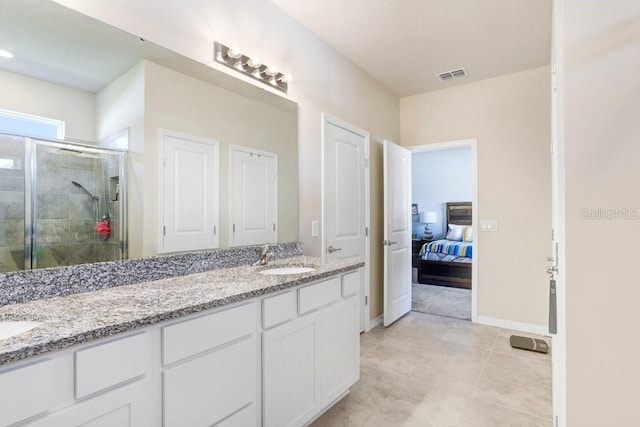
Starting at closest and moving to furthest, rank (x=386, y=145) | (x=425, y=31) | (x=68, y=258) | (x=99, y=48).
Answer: (x=68, y=258), (x=99, y=48), (x=425, y=31), (x=386, y=145)

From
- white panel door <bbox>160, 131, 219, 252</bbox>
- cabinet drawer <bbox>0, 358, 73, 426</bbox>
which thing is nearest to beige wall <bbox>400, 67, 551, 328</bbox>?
white panel door <bbox>160, 131, 219, 252</bbox>

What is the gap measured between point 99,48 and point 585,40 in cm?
200

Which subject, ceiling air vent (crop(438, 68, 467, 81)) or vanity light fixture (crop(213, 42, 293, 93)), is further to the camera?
ceiling air vent (crop(438, 68, 467, 81))

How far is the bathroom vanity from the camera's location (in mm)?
861

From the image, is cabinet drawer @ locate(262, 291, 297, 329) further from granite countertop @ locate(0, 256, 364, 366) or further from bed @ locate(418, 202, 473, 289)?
bed @ locate(418, 202, 473, 289)

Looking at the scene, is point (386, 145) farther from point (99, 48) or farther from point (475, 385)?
point (99, 48)

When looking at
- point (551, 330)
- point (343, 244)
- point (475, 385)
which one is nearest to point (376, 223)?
point (343, 244)

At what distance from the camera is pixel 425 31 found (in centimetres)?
270

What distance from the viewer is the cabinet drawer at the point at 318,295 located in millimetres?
1712

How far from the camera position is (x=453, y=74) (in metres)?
3.52

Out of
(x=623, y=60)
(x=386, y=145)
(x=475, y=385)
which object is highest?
(x=386, y=145)

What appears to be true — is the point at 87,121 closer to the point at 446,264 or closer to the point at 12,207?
the point at 12,207

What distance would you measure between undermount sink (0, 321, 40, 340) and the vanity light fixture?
5.43 ft

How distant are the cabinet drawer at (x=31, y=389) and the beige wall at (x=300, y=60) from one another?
4.88 ft
